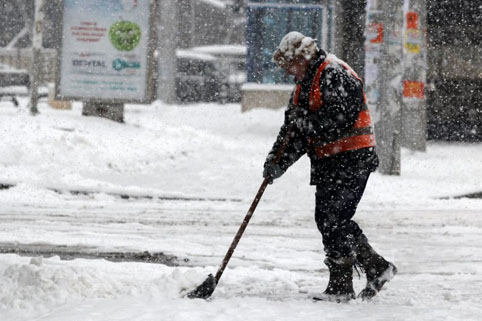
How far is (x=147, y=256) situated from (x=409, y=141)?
1207 cm

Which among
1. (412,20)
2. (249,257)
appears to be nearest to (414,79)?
(412,20)

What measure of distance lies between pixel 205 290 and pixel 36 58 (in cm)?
1335

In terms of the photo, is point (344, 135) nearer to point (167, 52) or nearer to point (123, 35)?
point (123, 35)

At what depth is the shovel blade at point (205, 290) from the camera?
5009 mm

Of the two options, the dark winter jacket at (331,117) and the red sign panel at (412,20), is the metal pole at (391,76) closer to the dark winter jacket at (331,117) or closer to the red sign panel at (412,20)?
the red sign panel at (412,20)

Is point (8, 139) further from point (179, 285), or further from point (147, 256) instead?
point (179, 285)

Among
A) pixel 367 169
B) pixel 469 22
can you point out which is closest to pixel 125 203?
pixel 367 169

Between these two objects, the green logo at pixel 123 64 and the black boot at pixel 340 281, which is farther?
the green logo at pixel 123 64

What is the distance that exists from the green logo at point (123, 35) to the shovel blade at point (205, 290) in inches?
500

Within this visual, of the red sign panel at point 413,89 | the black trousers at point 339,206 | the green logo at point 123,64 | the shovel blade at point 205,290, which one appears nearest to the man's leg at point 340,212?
the black trousers at point 339,206

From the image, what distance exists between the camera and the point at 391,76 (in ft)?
42.3

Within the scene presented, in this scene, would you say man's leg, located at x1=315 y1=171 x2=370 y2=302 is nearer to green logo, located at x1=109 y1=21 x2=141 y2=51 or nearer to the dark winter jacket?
the dark winter jacket

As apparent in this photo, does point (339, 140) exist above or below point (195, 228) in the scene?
above

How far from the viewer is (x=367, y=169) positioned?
202 inches
